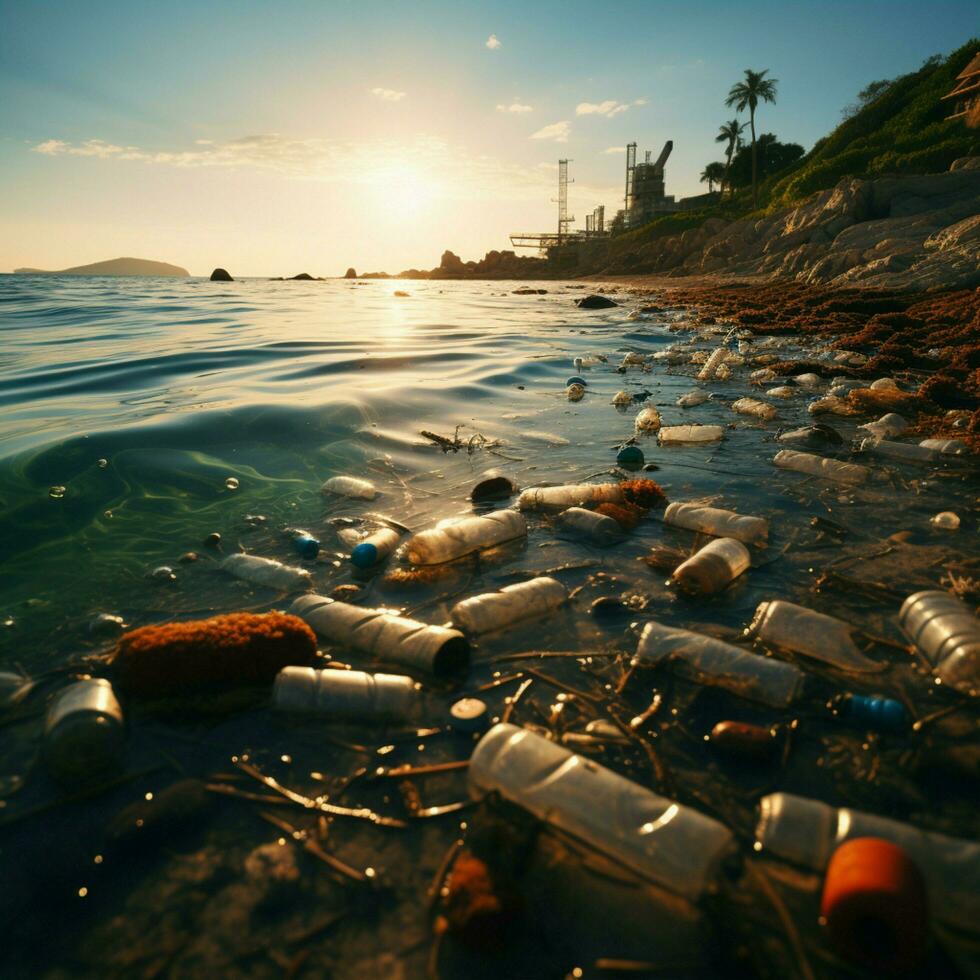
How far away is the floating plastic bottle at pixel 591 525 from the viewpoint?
3.91m

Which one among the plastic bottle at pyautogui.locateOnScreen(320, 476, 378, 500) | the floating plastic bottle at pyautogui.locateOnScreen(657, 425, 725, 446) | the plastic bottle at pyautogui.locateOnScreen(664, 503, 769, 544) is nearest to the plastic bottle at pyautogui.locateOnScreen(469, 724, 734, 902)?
the plastic bottle at pyautogui.locateOnScreen(664, 503, 769, 544)

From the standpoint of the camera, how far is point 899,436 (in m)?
5.58

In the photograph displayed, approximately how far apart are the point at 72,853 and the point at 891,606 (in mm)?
3387

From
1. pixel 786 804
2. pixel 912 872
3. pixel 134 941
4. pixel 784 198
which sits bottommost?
pixel 134 941

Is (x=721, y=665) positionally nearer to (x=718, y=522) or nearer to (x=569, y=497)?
(x=718, y=522)

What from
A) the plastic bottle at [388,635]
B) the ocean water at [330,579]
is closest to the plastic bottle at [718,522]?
the ocean water at [330,579]

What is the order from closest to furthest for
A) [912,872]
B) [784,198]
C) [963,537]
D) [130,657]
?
1. [912,872]
2. [130,657]
3. [963,537]
4. [784,198]

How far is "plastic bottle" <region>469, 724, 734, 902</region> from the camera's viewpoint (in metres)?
1.63

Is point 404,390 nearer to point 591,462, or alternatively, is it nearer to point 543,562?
point 591,462

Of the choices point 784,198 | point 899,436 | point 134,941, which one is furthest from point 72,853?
point 784,198

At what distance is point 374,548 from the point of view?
3.68m

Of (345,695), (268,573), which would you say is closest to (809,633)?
(345,695)

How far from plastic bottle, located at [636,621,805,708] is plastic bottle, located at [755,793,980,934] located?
559mm

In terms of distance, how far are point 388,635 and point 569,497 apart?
2.16m
